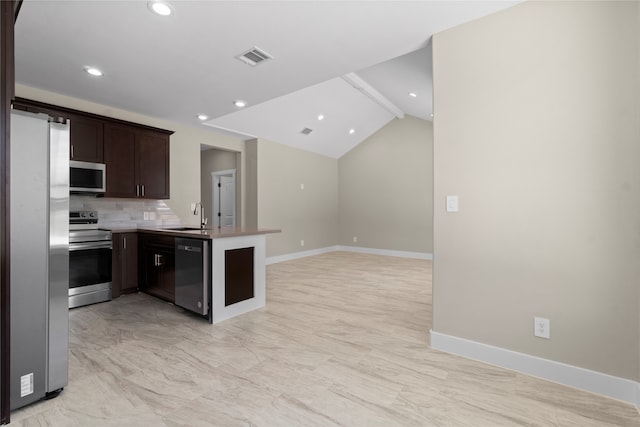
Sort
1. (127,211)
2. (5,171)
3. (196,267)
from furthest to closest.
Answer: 1. (127,211)
2. (196,267)
3. (5,171)

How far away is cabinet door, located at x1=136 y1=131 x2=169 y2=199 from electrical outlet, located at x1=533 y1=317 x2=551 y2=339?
4.77m

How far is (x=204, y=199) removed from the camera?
313 inches

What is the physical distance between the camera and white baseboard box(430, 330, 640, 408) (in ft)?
5.84

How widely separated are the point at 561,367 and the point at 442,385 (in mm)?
798

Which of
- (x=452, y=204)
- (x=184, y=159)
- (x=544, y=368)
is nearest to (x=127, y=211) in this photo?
(x=184, y=159)

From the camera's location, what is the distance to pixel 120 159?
4098 millimetres

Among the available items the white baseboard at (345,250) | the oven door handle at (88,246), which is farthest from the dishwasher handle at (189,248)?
the white baseboard at (345,250)

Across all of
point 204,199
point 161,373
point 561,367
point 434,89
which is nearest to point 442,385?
point 561,367

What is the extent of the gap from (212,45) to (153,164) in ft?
8.36

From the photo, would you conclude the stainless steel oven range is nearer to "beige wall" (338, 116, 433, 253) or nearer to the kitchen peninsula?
the kitchen peninsula

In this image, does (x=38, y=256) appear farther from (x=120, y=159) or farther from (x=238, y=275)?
(x=120, y=159)

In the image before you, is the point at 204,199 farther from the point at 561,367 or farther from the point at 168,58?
the point at 561,367

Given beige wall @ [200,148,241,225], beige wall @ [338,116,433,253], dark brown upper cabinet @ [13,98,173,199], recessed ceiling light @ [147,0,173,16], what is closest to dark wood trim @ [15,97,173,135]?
dark brown upper cabinet @ [13,98,173,199]

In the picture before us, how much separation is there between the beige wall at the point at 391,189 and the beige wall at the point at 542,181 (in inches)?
189
